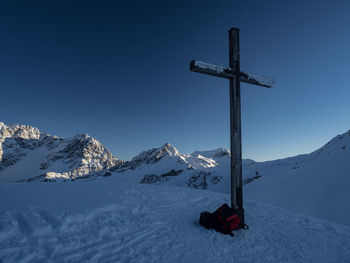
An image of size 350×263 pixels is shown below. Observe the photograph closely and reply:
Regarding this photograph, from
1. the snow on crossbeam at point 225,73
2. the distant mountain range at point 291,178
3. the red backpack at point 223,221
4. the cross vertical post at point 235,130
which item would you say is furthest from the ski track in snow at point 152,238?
the distant mountain range at point 291,178

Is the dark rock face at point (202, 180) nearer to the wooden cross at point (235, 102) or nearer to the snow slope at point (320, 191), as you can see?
the snow slope at point (320, 191)

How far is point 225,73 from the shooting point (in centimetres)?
418

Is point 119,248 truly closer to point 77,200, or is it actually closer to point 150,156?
point 77,200

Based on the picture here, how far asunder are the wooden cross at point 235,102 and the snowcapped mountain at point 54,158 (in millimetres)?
165029

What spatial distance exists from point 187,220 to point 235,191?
4.54 ft

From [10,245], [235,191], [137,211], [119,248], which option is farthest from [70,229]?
[235,191]

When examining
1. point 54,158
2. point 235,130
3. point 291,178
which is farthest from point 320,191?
point 54,158

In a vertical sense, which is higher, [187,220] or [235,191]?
[235,191]

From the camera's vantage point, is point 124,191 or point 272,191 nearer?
point 124,191

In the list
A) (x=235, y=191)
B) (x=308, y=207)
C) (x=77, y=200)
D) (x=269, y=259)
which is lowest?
(x=308, y=207)

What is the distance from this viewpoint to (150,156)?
4400 inches

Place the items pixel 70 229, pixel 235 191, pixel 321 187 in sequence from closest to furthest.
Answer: pixel 70 229
pixel 235 191
pixel 321 187

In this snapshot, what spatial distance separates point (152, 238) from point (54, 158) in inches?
8331

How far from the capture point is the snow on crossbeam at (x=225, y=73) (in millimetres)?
3807
